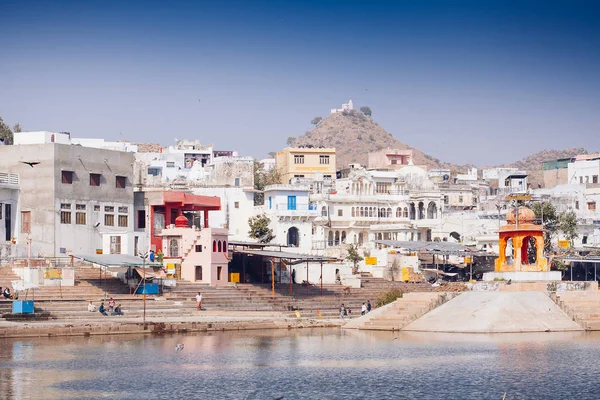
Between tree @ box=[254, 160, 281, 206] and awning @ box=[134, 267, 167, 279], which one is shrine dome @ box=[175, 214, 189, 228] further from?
tree @ box=[254, 160, 281, 206]

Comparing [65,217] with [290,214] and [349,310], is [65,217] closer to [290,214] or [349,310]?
[349,310]

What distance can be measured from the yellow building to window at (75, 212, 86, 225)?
44.5m

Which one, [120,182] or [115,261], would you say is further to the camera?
[120,182]

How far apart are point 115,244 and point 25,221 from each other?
589cm

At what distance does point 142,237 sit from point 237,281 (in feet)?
24.7

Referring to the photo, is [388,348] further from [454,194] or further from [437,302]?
[454,194]

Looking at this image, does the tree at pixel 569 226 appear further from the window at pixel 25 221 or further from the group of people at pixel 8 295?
the group of people at pixel 8 295

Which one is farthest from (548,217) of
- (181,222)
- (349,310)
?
(181,222)

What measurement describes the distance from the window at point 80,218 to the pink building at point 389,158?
56.8 m

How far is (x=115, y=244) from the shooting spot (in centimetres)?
6856

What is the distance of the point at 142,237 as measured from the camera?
70688mm

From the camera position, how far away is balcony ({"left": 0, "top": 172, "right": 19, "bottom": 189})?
65.0 metres

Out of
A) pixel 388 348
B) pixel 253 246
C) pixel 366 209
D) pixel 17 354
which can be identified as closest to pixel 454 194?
pixel 366 209

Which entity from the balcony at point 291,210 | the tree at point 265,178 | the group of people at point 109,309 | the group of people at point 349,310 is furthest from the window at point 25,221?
the tree at point 265,178
